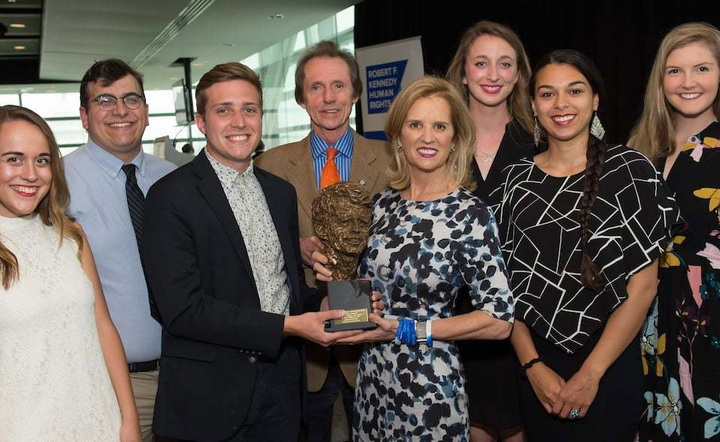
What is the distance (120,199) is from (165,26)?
10309mm

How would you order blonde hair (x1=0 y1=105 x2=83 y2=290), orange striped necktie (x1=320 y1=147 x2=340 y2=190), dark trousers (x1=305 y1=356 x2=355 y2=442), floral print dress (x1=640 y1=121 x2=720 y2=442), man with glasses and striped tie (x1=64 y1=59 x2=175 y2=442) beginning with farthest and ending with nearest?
orange striped necktie (x1=320 y1=147 x2=340 y2=190) < dark trousers (x1=305 y1=356 x2=355 y2=442) < man with glasses and striped tie (x1=64 y1=59 x2=175 y2=442) < floral print dress (x1=640 y1=121 x2=720 y2=442) < blonde hair (x1=0 y1=105 x2=83 y2=290)

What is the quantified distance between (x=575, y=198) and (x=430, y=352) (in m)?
0.71

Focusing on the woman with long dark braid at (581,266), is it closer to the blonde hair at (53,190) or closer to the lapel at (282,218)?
the lapel at (282,218)

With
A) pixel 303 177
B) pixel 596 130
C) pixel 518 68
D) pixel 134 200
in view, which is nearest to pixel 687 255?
pixel 596 130

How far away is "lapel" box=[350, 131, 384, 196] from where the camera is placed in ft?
9.84

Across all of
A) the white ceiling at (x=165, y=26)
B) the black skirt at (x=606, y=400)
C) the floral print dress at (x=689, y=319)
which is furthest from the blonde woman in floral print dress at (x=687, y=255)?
the white ceiling at (x=165, y=26)

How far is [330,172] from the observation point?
120 inches

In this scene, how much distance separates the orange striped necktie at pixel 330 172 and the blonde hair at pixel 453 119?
0.61 m

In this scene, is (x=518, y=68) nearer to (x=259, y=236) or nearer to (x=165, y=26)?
(x=259, y=236)

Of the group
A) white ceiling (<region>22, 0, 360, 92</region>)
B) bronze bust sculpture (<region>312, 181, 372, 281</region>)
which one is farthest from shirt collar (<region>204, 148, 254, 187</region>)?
white ceiling (<region>22, 0, 360, 92</region>)

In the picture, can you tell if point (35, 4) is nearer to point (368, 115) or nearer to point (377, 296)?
point (368, 115)

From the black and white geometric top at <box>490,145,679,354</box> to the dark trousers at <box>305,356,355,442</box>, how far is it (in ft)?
2.96

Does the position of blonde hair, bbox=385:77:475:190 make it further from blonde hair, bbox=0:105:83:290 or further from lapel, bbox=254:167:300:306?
blonde hair, bbox=0:105:83:290

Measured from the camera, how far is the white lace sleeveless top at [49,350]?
186 centimetres
